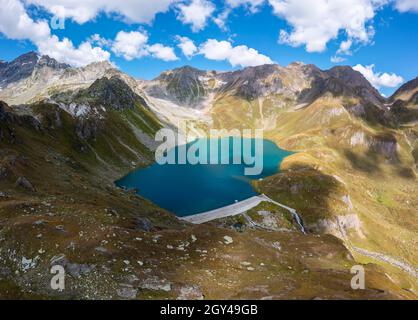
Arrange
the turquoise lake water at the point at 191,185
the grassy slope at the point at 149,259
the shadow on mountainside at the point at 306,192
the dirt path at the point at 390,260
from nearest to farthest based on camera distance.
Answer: the grassy slope at the point at 149,259
the dirt path at the point at 390,260
the turquoise lake water at the point at 191,185
the shadow on mountainside at the point at 306,192

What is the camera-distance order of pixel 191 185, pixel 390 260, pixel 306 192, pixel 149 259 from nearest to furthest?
pixel 149 259 < pixel 390 260 < pixel 306 192 < pixel 191 185

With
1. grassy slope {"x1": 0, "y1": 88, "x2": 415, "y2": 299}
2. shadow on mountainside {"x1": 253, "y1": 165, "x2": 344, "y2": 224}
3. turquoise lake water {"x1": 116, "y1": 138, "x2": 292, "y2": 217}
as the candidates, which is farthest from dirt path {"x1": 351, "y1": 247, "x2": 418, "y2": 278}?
grassy slope {"x1": 0, "y1": 88, "x2": 415, "y2": 299}

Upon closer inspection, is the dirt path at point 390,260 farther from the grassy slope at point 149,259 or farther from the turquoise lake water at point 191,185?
the grassy slope at point 149,259

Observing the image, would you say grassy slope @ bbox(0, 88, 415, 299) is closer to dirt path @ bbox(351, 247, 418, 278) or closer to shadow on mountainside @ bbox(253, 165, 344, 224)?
dirt path @ bbox(351, 247, 418, 278)

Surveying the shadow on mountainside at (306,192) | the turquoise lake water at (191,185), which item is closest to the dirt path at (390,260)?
the shadow on mountainside at (306,192)

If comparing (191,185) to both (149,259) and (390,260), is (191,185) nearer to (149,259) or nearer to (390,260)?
(390,260)

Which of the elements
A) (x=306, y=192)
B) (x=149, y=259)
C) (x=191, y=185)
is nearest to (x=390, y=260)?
(x=306, y=192)
